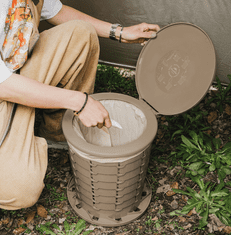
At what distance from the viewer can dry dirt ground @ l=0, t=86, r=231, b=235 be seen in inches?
54.1

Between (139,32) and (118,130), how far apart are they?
0.59m

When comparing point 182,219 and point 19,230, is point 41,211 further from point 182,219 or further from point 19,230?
point 182,219

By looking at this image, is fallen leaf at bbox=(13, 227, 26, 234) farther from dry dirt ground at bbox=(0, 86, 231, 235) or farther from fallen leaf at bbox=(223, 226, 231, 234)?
fallen leaf at bbox=(223, 226, 231, 234)

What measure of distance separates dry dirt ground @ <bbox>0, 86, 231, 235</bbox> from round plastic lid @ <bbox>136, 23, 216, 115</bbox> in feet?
1.73

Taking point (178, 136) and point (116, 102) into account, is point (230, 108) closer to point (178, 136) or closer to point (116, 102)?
point (178, 136)

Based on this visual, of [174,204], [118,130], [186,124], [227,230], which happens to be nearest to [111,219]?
[174,204]

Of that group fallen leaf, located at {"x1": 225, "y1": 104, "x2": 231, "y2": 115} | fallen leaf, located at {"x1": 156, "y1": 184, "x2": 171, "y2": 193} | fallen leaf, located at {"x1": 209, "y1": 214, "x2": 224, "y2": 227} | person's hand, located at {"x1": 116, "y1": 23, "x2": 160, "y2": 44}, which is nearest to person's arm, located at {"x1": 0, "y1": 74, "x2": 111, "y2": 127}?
person's hand, located at {"x1": 116, "y1": 23, "x2": 160, "y2": 44}

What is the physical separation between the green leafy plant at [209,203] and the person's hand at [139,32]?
3.06 feet

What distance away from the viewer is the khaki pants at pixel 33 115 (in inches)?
44.6

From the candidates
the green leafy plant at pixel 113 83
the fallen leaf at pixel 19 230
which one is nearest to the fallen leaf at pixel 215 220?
the fallen leaf at pixel 19 230

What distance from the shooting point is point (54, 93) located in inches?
41.8

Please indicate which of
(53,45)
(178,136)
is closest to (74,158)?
(53,45)

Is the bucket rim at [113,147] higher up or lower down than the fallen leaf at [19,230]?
higher up

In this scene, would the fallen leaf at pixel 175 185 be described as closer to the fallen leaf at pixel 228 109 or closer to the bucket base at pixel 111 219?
the bucket base at pixel 111 219
